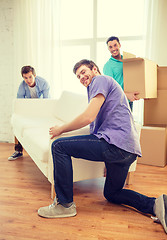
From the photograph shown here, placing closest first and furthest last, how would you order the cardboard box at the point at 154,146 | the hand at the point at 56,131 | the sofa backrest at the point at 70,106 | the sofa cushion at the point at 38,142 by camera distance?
the hand at the point at 56,131, the sofa cushion at the point at 38,142, the sofa backrest at the point at 70,106, the cardboard box at the point at 154,146

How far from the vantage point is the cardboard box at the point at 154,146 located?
9.05 ft

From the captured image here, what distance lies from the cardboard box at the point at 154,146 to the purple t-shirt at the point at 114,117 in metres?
1.26

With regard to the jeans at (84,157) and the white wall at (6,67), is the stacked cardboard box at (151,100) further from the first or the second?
the white wall at (6,67)

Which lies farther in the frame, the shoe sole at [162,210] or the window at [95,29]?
the window at [95,29]

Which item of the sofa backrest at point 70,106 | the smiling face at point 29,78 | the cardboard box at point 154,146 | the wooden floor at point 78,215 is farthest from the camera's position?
the smiling face at point 29,78

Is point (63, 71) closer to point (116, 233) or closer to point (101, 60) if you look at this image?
point (101, 60)

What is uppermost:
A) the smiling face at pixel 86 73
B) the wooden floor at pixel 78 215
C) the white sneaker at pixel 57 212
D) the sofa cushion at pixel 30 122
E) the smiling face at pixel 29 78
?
the smiling face at pixel 86 73

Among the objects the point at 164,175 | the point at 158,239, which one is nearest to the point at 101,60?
the point at 164,175

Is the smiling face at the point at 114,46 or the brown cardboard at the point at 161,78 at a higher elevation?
the smiling face at the point at 114,46

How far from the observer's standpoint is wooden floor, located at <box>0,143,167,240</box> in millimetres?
1451

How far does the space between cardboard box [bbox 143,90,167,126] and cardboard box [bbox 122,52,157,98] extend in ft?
1.42

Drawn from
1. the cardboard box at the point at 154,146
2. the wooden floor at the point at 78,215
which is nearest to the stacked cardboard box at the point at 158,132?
the cardboard box at the point at 154,146

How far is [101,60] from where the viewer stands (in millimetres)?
3684

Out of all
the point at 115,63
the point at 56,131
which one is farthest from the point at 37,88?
the point at 56,131
